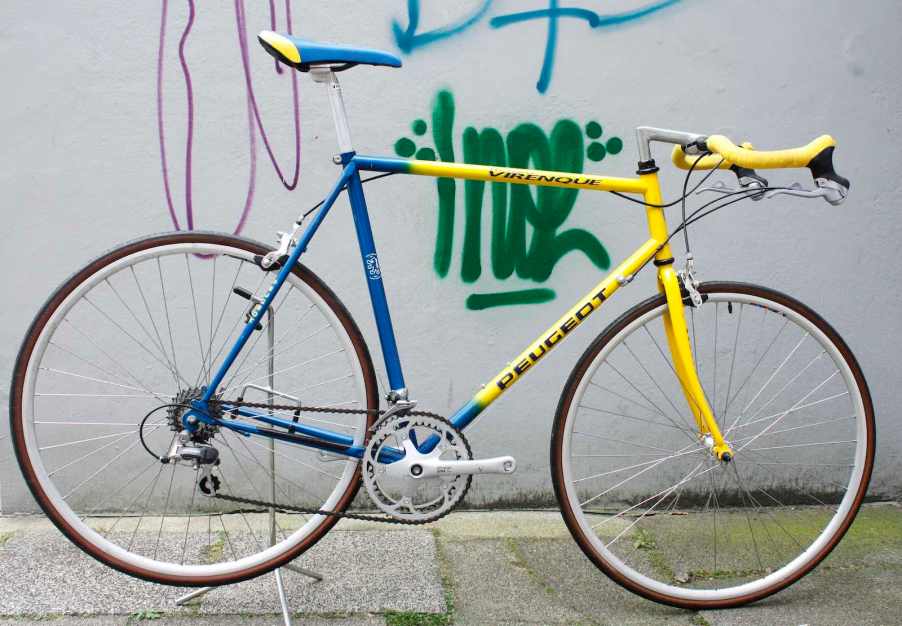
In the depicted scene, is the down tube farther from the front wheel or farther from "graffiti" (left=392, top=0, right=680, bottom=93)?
"graffiti" (left=392, top=0, right=680, bottom=93)

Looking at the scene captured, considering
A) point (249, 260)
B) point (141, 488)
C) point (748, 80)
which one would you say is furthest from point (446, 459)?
point (748, 80)

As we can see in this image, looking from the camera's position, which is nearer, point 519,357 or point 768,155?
point 768,155

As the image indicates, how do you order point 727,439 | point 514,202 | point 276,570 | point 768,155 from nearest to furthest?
1. point 768,155
2. point 276,570
3. point 727,439
4. point 514,202

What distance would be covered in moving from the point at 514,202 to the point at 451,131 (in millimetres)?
334

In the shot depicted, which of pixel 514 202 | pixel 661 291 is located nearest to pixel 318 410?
pixel 661 291

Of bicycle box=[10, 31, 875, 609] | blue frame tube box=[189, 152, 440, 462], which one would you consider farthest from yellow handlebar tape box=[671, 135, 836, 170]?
blue frame tube box=[189, 152, 440, 462]

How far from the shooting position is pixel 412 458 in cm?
268

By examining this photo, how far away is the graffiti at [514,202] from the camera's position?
340cm

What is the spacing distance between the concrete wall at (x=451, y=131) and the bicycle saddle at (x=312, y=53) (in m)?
0.83

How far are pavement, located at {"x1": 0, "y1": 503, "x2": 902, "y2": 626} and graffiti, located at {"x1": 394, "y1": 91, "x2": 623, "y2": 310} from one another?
886mm

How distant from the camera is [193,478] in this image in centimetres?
352

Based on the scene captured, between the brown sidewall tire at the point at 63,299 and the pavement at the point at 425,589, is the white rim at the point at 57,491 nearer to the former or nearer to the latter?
the brown sidewall tire at the point at 63,299

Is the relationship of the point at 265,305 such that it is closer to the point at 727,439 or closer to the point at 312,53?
the point at 312,53

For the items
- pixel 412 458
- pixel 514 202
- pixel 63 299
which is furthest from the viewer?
pixel 514 202
